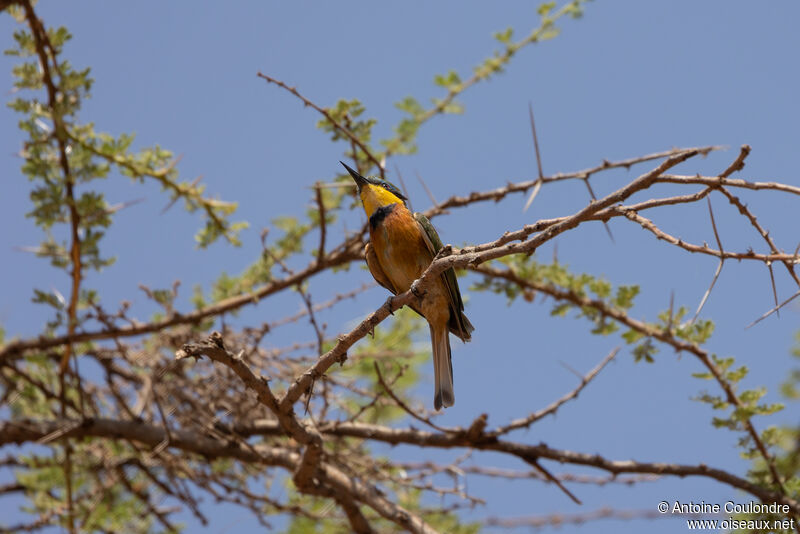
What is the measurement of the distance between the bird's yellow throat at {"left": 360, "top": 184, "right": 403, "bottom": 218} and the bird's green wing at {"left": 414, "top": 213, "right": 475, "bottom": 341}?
46 cm

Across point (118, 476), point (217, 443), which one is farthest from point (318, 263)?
point (118, 476)

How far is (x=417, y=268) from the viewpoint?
13.3 ft

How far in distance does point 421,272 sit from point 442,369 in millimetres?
484

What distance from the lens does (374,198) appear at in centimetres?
454

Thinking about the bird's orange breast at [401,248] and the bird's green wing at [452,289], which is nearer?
the bird's green wing at [452,289]

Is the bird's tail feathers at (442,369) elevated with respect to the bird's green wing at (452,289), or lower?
lower

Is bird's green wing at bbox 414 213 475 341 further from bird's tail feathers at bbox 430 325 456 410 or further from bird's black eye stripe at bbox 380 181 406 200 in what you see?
bird's black eye stripe at bbox 380 181 406 200

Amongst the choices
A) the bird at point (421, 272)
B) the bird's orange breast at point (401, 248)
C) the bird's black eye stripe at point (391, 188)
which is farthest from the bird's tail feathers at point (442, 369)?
the bird's black eye stripe at point (391, 188)

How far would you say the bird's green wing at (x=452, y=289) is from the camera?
3896 mm

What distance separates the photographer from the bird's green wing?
3.90 metres

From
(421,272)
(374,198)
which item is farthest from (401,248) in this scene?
(374,198)

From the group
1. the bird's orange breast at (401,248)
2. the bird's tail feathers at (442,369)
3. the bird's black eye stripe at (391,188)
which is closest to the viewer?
the bird's tail feathers at (442,369)

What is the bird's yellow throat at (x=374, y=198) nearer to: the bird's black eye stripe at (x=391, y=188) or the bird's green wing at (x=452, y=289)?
the bird's black eye stripe at (x=391, y=188)

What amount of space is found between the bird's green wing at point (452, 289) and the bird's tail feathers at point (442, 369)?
7 centimetres
